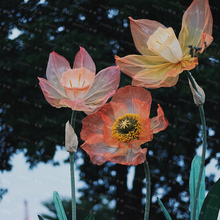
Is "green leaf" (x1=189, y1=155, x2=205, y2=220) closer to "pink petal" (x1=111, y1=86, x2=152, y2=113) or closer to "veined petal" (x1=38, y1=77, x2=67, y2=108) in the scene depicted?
"pink petal" (x1=111, y1=86, x2=152, y2=113)

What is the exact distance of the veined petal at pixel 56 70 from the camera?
852 millimetres

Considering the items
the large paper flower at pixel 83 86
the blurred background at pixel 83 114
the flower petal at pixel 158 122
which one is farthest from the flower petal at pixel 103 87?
the blurred background at pixel 83 114

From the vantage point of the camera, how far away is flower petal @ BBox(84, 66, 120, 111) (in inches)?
32.3

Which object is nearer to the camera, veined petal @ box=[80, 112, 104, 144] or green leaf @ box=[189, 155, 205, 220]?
veined petal @ box=[80, 112, 104, 144]

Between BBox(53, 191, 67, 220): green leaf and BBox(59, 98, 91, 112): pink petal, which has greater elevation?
BBox(59, 98, 91, 112): pink petal

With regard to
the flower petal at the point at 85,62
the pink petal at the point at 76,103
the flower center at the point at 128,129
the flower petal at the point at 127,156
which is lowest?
the flower petal at the point at 127,156

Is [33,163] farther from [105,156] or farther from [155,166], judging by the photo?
[105,156]

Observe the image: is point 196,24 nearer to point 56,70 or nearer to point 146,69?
point 146,69

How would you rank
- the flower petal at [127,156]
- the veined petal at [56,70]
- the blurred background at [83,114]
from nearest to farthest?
1. the flower petal at [127,156]
2. the veined petal at [56,70]
3. the blurred background at [83,114]

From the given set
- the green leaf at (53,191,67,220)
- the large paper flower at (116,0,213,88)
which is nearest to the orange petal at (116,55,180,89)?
the large paper flower at (116,0,213,88)

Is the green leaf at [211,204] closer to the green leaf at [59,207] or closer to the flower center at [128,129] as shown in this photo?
the flower center at [128,129]

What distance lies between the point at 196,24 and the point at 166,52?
104 mm

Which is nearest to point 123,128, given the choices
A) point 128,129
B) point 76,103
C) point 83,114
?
point 128,129

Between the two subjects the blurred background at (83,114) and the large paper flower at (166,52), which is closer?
the large paper flower at (166,52)
